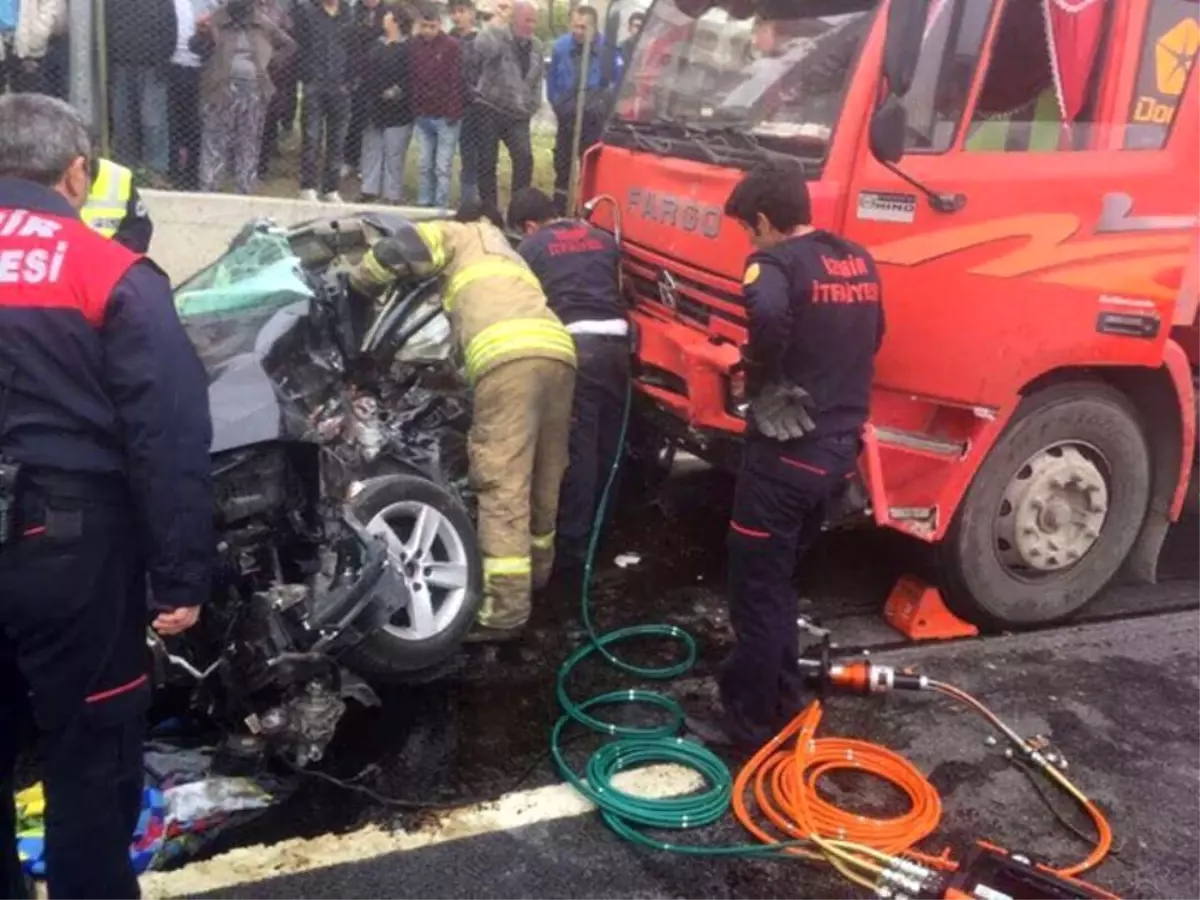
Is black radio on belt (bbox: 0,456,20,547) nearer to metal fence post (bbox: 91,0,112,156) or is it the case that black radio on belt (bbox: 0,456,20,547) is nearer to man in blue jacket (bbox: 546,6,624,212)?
metal fence post (bbox: 91,0,112,156)

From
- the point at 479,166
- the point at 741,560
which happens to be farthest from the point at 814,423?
the point at 479,166

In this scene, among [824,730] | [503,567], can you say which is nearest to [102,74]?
[503,567]

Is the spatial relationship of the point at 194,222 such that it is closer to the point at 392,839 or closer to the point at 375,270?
the point at 375,270

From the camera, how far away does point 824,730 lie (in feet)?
13.2

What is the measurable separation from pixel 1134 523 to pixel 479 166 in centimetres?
527

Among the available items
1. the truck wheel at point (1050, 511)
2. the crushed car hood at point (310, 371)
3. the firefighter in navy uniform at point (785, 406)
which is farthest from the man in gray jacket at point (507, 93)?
the firefighter in navy uniform at point (785, 406)

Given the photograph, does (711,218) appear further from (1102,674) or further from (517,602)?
(1102,674)

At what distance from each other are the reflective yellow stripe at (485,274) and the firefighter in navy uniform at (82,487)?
7.26 ft

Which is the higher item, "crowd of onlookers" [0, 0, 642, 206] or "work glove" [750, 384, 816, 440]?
"crowd of onlookers" [0, 0, 642, 206]

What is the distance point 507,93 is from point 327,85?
1.39m

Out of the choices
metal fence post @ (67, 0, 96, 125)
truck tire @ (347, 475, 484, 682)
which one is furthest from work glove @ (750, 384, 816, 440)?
metal fence post @ (67, 0, 96, 125)

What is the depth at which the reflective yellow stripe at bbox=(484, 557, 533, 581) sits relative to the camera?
178 inches

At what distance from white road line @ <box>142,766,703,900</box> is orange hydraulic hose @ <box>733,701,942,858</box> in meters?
0.21

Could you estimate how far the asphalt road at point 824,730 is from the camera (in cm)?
321
